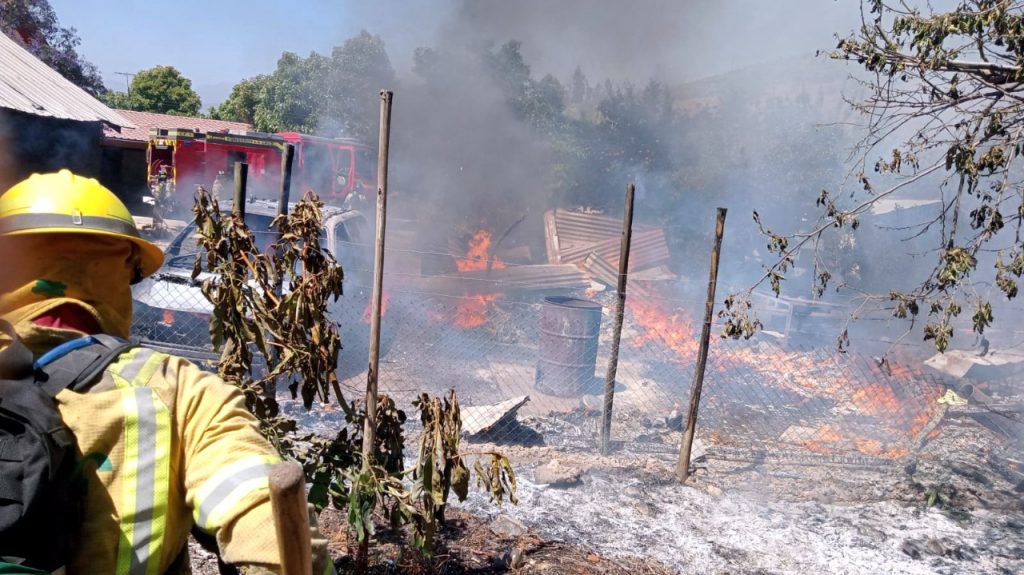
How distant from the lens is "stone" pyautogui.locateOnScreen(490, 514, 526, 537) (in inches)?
162

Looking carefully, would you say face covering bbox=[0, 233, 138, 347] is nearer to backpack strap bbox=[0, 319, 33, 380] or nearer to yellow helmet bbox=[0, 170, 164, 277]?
yellow helmet bbox=[0, 170, 164, 277]

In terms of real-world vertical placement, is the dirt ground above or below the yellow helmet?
below

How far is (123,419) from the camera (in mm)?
1204

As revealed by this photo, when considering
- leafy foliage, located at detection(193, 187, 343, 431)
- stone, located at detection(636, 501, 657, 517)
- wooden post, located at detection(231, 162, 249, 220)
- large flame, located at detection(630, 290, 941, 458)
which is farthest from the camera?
large flame, located at detection(630, 290, 941, 458)

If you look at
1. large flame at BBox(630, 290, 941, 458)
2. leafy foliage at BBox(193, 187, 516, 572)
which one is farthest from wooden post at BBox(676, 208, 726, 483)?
leafy foliage at BBox(193, 187, 516, 572)

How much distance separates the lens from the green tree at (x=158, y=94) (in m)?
35.5

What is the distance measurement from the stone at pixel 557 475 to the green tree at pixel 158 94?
121ft

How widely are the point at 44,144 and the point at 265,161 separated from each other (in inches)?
294

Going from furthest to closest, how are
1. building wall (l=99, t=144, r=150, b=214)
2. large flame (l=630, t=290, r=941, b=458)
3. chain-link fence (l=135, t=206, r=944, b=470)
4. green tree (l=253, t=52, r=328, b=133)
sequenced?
1. green tree (l=253, t=52, r=328, b=133)
2. building wall (l=99, t=144, r=150, b=214)
3. large flame (l=630, t=290, r=941, b=458)
4. chain-link fence (l=135, t=206, r=944, b=470)

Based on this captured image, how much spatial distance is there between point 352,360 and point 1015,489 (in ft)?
22.1

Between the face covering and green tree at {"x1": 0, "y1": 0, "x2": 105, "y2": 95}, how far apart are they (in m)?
18.6

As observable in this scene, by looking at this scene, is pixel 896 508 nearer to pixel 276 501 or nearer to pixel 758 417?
pixel 758 417

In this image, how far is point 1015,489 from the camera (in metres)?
5.81

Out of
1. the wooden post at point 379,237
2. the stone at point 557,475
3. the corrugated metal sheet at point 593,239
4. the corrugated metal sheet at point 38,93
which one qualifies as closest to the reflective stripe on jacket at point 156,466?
the wooden post at point 379,237
